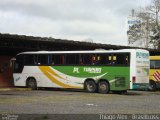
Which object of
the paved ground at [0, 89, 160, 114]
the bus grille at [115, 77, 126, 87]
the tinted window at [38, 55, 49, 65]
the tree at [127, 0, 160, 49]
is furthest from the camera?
the tree at [127, 0, 160, 49]

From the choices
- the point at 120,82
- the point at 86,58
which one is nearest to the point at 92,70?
the point at 86,58

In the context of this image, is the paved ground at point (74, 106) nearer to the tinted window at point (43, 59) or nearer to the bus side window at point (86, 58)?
the bus side window at point (86, 58)

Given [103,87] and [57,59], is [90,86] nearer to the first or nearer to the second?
[103,87]

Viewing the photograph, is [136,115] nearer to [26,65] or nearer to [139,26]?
[26,65]

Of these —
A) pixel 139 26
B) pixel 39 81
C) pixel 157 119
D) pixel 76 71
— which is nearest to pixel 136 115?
pixel 157 119

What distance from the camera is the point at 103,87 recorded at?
31828mm

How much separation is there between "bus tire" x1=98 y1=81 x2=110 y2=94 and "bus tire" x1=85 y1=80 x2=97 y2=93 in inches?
14.9

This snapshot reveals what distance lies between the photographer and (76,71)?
32.9 m

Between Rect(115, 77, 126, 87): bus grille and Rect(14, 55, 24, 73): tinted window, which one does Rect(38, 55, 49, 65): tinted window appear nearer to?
Rect(14, 55, 24, 73): tinted window

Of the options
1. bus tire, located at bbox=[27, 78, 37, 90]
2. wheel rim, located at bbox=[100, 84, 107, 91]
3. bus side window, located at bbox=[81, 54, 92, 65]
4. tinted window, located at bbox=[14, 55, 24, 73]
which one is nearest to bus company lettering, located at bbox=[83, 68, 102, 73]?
bus side window, located at bbox=[81, 54, 92, 65]

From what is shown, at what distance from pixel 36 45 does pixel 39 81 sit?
500cm

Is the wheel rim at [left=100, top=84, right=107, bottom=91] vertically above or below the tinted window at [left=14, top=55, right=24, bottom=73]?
below

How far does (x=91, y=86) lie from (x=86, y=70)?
115 cm

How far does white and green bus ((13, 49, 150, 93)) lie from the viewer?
30.6m
